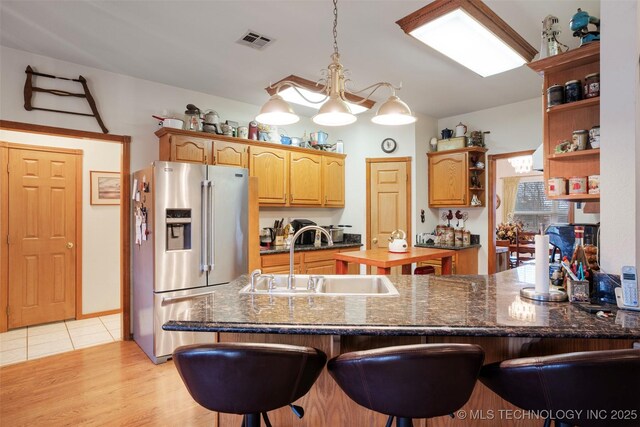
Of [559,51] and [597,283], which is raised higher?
[559,51]

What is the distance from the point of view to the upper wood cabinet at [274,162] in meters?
3.46

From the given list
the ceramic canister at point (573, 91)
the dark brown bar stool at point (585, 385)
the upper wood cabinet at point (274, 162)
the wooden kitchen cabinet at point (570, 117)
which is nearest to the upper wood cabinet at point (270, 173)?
the upper wood cabinet at point (274, 162)

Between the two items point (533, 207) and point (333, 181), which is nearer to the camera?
point (333, 181)

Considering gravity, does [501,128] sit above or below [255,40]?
below

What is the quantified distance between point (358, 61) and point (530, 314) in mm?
2497

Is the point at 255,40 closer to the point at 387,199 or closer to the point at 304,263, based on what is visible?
the point at 304,263

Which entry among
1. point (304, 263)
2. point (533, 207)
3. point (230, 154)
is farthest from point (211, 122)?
point (533, 207)

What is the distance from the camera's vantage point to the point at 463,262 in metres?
4.33

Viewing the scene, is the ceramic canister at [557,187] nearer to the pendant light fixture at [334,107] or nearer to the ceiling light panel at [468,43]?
the pendant light fixture at [334,107]

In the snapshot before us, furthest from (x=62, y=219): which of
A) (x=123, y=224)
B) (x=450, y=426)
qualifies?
(x=450, y=426)

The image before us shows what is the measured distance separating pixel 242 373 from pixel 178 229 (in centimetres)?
230

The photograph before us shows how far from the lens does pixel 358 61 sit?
3055 mm

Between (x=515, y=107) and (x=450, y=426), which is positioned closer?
(x=450, y=426)

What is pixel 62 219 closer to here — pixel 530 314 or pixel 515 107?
pixel 530 314
